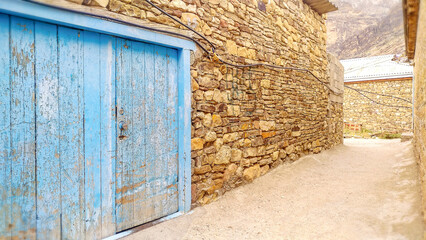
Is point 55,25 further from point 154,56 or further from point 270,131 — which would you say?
point 270,131

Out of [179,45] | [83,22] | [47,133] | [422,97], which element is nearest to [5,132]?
[47,133]

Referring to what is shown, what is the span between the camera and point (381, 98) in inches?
471

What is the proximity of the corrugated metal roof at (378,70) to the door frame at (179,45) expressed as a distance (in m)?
11.5

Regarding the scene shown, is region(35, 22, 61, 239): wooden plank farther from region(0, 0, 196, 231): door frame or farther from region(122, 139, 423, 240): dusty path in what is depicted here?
region(122, 139, 423, 240): dusty path

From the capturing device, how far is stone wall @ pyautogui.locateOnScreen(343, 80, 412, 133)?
11.4 meters

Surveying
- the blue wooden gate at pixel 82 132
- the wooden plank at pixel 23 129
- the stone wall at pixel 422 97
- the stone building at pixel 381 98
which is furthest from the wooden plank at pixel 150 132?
the stone building at pixel 381 98

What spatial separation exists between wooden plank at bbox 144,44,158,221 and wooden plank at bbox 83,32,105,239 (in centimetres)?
48

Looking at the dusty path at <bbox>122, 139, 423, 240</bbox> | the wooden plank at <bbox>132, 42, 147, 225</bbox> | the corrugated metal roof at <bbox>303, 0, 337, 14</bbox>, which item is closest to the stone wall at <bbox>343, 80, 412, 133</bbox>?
the corrugated metal roof at <bbox>303, 0, 337, 14</bbox>

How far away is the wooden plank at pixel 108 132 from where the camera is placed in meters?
2.25

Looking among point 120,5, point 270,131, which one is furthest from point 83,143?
point 270,131

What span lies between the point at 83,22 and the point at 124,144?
1.11m

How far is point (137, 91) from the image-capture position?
248 cm

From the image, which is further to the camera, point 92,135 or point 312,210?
point 312,210

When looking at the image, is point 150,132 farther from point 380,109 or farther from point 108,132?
point 380,109
